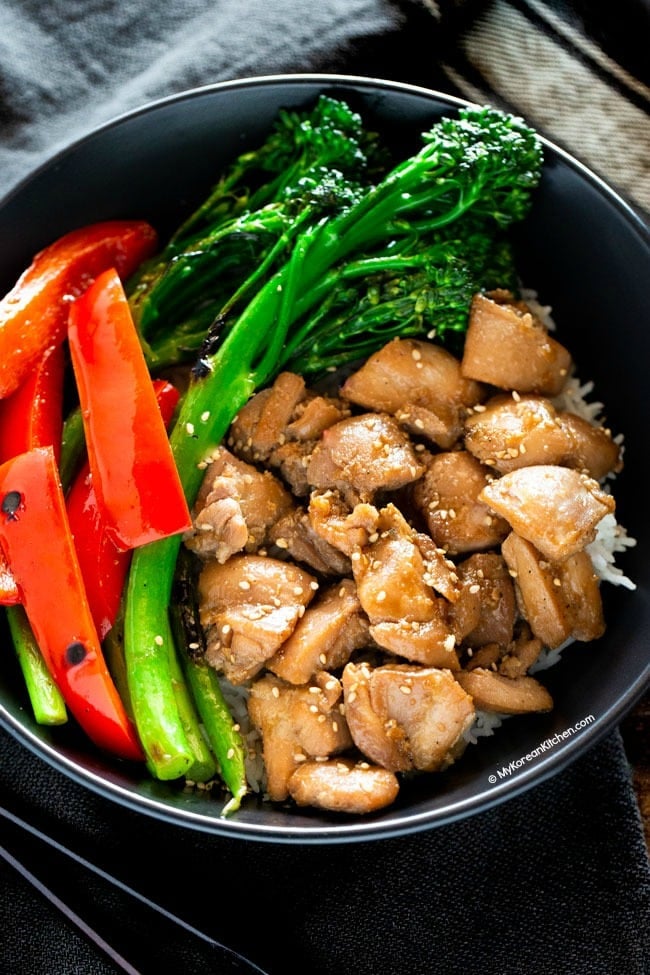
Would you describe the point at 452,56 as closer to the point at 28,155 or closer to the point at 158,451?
the point at 28,155

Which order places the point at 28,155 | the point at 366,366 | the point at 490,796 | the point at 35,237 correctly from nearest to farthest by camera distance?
the point at 490,796, the point at 366,366, the point at 35,237, the point at 28,155

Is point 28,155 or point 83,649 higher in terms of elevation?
point 28,155

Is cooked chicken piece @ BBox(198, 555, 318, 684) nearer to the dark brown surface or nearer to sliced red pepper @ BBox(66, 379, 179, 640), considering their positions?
sliced red pepper @ BBox(66, 379, 179, 640)

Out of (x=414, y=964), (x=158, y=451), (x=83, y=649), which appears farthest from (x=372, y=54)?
(x=414, y=964)

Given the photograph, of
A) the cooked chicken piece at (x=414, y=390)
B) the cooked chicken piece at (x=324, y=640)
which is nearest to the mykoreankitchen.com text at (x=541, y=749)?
the cooked chicken piece at (x=324, y=640)

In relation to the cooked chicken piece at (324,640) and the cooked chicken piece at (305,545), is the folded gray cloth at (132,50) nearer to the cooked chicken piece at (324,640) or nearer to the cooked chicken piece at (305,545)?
the cooked chicken piece at (305,545)

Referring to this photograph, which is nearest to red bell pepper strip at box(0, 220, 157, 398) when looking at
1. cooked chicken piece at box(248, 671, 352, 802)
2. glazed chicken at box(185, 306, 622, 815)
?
glazed chicken at box(185, 306, 622, 815)
